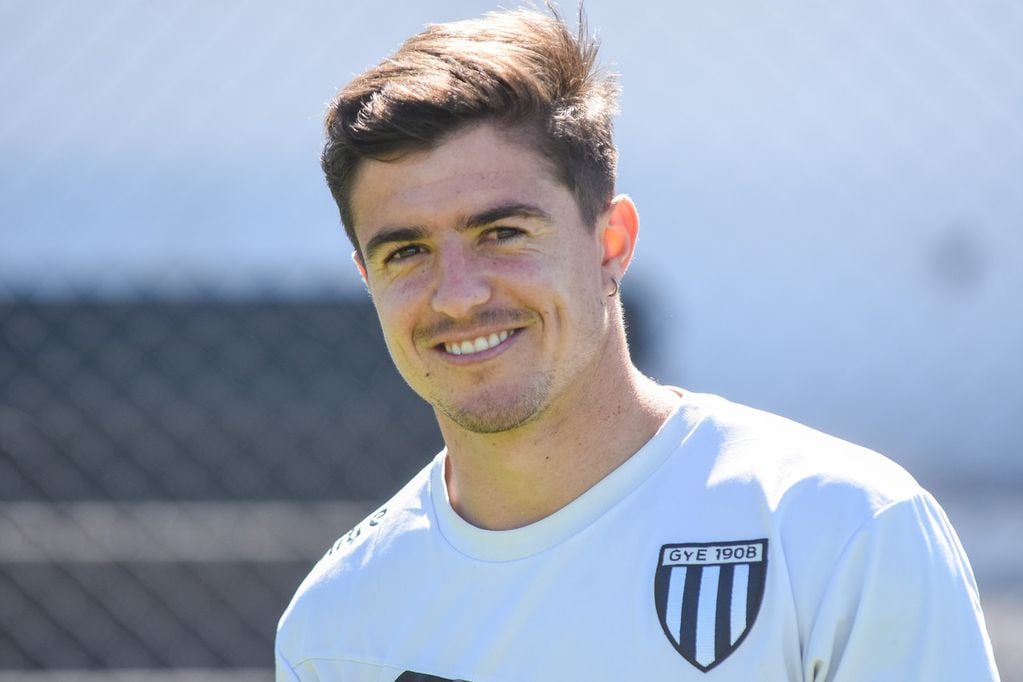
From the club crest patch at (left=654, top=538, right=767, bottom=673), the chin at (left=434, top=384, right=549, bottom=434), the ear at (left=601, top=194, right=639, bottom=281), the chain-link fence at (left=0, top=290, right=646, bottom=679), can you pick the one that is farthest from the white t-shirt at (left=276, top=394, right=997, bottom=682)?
the chain-link fence at (left=0, top=290, right=646, bottom=679)

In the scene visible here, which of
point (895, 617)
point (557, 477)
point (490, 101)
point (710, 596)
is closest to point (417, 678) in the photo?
point (557, 477)

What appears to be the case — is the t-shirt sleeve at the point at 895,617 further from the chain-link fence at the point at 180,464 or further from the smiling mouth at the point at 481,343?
the chain-link fence at the point at 180,464

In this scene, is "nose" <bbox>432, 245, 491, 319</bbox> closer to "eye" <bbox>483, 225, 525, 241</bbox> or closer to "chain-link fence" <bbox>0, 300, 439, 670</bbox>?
"eye" <bbox>483, 225, 525, 241</bbox>

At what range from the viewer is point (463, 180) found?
6.88 ft

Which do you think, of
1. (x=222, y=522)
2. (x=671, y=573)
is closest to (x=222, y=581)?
(x=222, y=522)

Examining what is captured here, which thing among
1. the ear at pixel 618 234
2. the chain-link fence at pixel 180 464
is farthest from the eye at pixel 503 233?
the chain-link fence at pixel 180 464

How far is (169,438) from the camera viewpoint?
5086 mm

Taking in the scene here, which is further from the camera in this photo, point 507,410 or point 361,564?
point 361,564

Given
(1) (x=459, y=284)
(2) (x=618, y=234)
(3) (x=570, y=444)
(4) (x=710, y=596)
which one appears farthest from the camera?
(2) (x=618, y=234)

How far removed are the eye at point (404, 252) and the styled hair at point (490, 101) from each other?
140mm

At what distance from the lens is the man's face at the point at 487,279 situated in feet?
6.84

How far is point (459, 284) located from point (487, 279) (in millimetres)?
44

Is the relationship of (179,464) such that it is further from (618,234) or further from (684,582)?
(684,582)

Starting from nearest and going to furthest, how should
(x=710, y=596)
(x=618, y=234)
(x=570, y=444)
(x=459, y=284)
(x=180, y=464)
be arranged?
(x=710, y=596), (x=459, y=284), (x=570, y=444), (x=618, y=234), (x=180, y=464)
